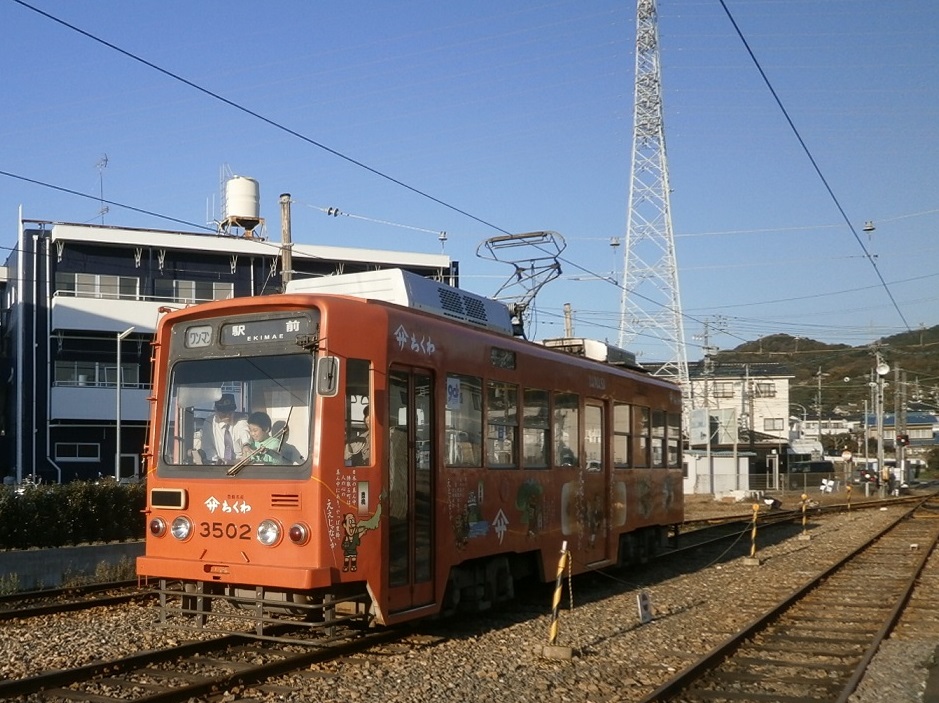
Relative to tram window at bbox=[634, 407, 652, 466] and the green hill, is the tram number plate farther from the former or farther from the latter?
the green hill

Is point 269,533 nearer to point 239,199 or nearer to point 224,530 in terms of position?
point 224,530

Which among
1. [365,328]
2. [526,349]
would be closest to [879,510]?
[526,349]

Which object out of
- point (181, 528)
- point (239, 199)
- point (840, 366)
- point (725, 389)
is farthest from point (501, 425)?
point (840, 366)

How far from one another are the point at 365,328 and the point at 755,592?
792 cm

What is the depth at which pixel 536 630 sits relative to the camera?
1051cm

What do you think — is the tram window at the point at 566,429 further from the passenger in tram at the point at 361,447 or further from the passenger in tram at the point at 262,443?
the passenger in tram at the point at 262,443

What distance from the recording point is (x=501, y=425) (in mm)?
11086

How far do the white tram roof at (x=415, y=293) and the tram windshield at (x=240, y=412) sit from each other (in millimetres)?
1908

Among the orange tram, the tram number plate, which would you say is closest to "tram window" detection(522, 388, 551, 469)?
the orange tram

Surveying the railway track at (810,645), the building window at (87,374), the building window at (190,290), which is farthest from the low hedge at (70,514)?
the building window at (190,290)

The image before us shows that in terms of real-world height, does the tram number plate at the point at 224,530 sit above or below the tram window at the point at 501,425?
below

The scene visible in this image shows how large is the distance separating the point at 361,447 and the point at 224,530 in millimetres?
1371

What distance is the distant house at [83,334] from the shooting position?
130ft

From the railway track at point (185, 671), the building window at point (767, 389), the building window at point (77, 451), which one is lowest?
the railway track at point (185, 671)
